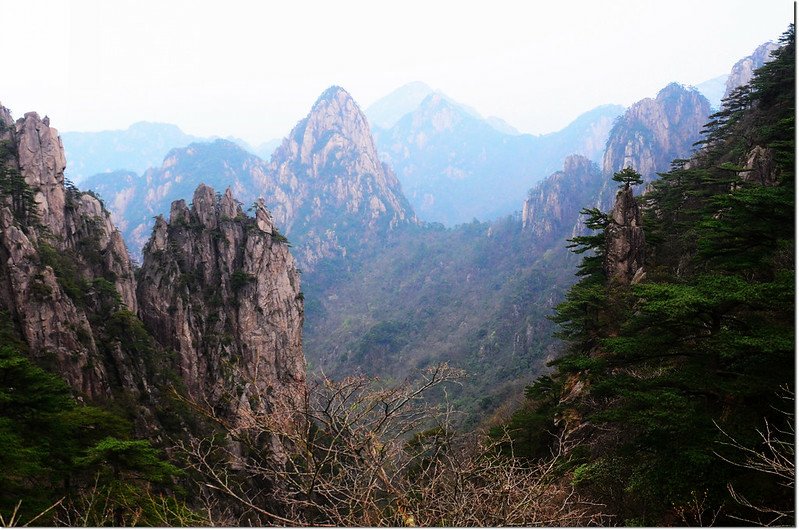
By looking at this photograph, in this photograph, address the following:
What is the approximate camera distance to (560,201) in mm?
171250

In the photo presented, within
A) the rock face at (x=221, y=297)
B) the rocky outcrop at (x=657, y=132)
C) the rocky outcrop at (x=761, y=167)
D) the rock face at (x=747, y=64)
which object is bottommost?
the rock face at (x=221, y=297)

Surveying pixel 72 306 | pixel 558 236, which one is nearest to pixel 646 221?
pixel 72 306

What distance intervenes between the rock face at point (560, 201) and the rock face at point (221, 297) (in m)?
126

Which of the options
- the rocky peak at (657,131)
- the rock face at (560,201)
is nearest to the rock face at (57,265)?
the rocky peak at (657,131)

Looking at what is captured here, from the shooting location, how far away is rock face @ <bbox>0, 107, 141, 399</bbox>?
30.0 metres

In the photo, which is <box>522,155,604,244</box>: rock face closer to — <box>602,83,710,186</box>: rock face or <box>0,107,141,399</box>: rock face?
<box>602,83,710,186</box>: rock face

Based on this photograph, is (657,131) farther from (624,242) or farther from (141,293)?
(141,293)

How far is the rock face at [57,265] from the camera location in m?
30.0

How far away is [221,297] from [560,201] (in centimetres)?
14265

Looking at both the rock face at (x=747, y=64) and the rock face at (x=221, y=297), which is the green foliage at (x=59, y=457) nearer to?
the rock face at (x=221, y=297)

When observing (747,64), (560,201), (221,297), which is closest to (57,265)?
(221,297)

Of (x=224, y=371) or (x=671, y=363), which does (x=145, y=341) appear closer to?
(x=224, y=371)

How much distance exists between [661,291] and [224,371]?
42.6m

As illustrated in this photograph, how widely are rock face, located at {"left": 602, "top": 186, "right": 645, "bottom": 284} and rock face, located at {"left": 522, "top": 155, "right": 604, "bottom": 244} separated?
141 m
